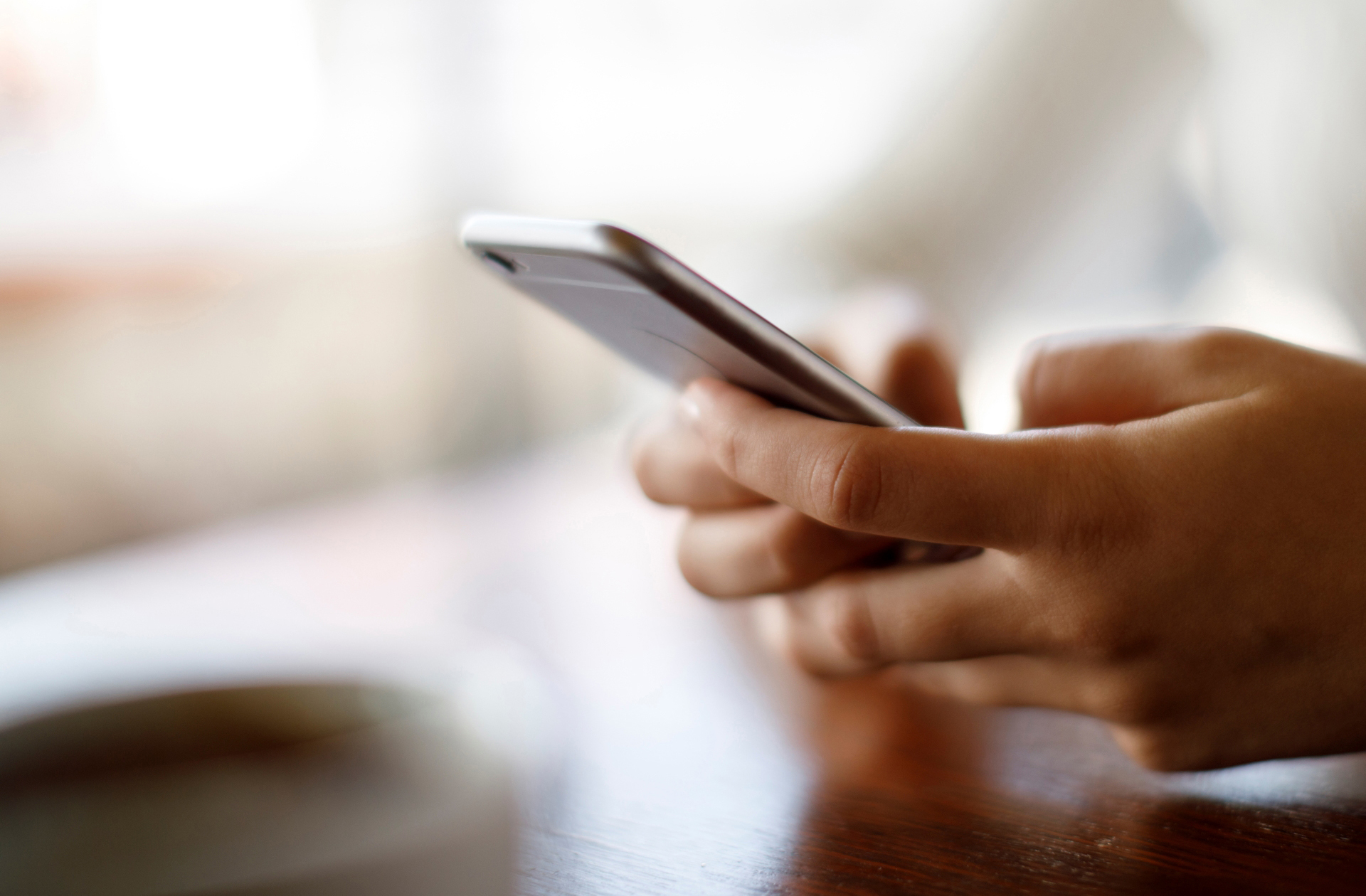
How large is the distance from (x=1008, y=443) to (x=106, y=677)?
222mm

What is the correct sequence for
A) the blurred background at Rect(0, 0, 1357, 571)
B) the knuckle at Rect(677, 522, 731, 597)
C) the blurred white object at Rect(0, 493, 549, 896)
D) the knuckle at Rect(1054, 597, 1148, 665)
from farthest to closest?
the blurred background at Rect(0, 0, 1357, 571) → the knuckle at Rect(677, 522, 731, 597) → the knuckle at Rect(1054, 597, 1148, 665) → the blurred white object at Rect(0, 493, 549, 896)

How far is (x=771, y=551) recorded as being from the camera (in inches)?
13.1

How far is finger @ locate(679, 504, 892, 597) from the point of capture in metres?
0.33

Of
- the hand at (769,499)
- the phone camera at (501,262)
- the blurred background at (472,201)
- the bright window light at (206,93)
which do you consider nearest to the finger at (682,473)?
the hand at (769,499)

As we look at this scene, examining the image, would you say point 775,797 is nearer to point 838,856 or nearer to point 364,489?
point 838,856

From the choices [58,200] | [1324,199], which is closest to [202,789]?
[1324,199]

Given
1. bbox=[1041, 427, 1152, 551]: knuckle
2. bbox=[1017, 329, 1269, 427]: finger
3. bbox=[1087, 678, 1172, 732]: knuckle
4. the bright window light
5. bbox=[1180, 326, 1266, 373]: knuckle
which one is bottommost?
bbox=[1087, 678, 1172, 732]: knuckle

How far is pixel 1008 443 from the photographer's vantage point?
25cm

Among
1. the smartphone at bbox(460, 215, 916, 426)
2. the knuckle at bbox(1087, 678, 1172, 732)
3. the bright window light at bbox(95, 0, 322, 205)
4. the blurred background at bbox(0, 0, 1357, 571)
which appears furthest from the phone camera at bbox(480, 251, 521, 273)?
the bright window light at bbox(95, 0, 322, 205)

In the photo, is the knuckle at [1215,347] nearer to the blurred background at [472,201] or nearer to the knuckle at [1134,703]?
the knuckle at [1134,703]

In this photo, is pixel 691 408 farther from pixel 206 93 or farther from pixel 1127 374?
pixel 206 93

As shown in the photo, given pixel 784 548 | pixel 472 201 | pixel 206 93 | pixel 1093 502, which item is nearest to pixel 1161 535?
pixel 1093 502

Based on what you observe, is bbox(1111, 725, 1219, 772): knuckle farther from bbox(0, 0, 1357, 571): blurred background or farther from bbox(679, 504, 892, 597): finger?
bbox(0, 0, 1357, 571): blurred background

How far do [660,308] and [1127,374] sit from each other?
6.3 inches
